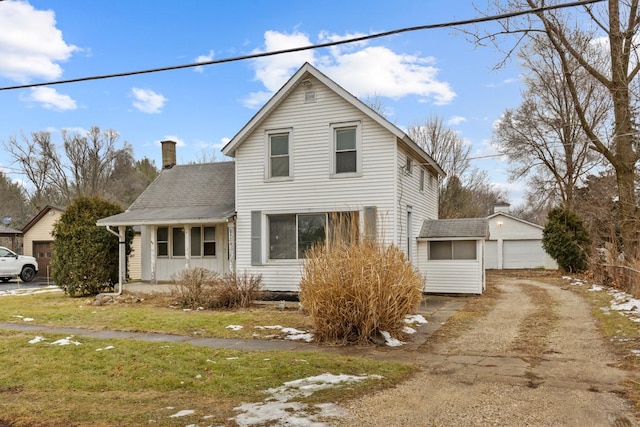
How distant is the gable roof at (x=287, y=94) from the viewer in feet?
45.2

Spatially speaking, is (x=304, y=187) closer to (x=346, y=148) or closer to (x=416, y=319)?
(x=346, y=148)

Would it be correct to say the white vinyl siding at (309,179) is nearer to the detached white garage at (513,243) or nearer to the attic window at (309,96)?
the attic window at (309,96)

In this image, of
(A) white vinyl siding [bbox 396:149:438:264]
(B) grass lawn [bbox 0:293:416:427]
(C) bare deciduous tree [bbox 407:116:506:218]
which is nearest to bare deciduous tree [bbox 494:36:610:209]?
(C) bare deciduous tree [bbox 407:116:506:218]

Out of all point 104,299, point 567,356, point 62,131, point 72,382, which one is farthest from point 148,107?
point 62,131

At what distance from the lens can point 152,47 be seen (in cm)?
1035

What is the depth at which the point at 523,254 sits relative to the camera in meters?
30.2

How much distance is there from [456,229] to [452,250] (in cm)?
70

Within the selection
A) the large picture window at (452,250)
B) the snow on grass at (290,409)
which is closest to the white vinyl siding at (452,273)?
the large picture window at (452,250)

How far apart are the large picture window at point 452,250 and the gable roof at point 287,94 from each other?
314 centimetres

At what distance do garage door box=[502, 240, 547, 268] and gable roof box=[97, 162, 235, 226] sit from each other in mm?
19384

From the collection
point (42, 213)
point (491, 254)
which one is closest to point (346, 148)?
point (491, 254)

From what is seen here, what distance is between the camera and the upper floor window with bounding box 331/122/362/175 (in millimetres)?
14297

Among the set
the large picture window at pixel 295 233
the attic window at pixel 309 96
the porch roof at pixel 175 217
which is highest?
the attic window at pixel 309 96

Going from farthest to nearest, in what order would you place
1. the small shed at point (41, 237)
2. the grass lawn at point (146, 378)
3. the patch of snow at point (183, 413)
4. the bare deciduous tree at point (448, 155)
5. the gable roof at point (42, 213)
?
1. the bare deciduous tree at point (448, 155)
2. the small shed at point (41, 237)
3. the gable roof at point (42, 213)
4. the grass lawn at point (146, 378)
5. the patch of snow at point (183, 413)
